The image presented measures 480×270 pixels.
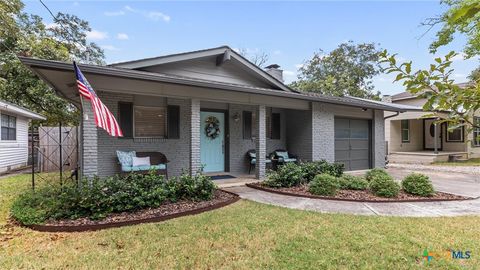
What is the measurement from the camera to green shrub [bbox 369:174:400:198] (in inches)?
265

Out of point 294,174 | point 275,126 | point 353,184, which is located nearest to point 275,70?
point 275,126

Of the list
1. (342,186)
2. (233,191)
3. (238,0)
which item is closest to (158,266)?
(233,191)

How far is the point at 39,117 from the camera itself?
15.2 meters

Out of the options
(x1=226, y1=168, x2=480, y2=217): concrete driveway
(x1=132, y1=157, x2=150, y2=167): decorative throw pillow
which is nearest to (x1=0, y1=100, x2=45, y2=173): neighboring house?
(x1=132, y1=157, x2=150, y2=167): decorative throw pillow

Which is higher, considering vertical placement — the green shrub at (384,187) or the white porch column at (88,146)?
the white porch column at (88,146)

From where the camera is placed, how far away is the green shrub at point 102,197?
4.93 metres

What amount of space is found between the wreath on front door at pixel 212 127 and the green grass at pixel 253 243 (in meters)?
4.87

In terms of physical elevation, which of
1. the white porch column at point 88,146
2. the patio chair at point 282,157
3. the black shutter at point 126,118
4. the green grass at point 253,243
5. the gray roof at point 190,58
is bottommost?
the green grass at point 253,243

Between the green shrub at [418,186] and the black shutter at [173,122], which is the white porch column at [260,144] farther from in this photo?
the green shrub at [418,186]

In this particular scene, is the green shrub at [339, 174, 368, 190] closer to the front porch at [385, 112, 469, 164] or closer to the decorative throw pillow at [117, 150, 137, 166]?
the decorative throw pillow at [117, 150, 137, 166]

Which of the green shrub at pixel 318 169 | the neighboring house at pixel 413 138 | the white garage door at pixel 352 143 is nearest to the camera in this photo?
the green shrub at pixel 318 169

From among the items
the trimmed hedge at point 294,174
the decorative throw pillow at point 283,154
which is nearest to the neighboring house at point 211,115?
the decorative throw pillow at point 283,154

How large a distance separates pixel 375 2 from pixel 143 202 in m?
9.16

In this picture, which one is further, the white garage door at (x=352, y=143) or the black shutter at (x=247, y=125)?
the white garage door at (x=352, y=143)
